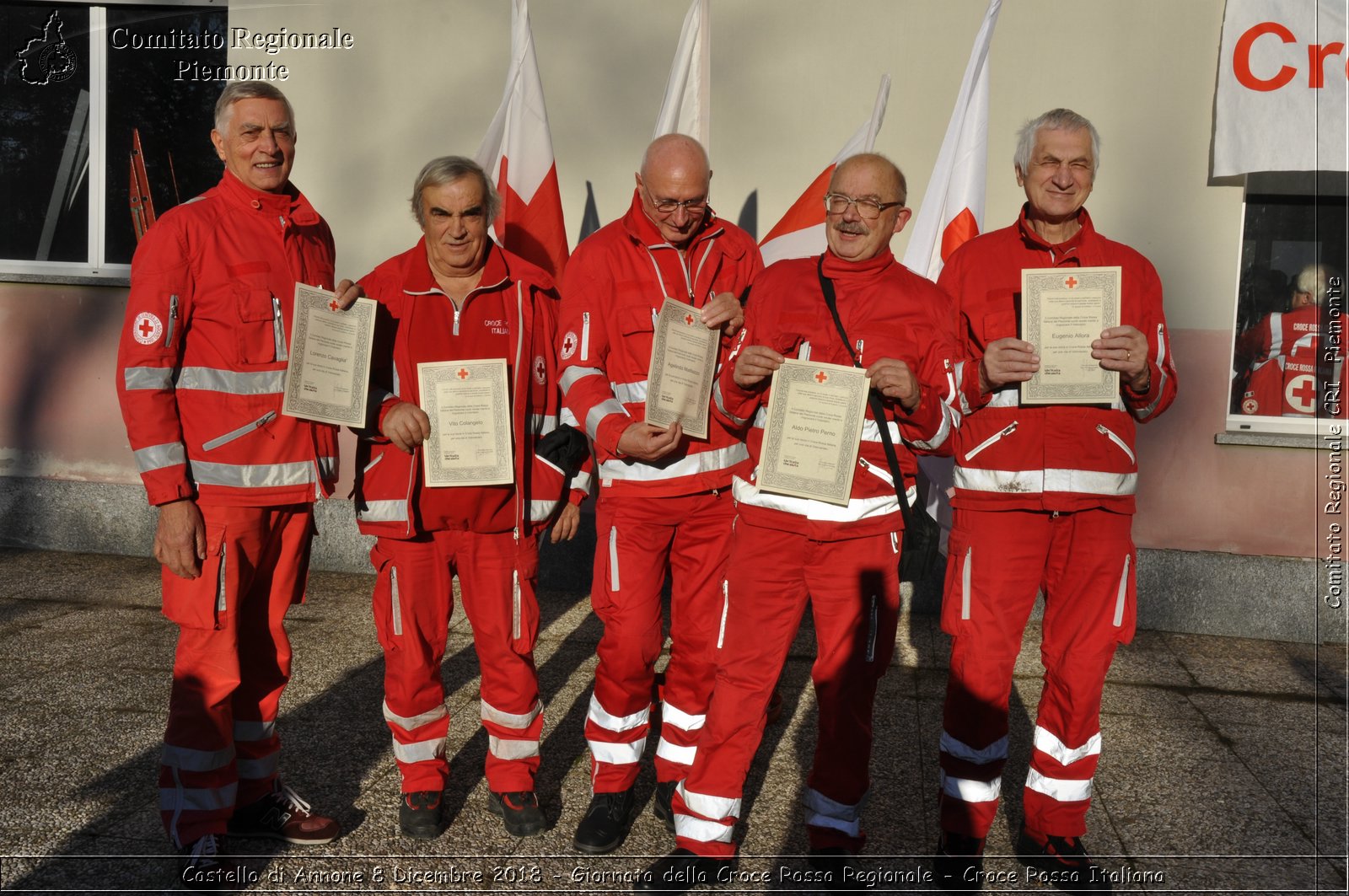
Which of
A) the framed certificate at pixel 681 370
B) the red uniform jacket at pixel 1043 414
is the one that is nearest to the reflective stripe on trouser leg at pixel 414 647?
the framed certificate at pixel 681 370

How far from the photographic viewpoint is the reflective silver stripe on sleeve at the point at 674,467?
3760 millimetres

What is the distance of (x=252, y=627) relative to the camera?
143 inches

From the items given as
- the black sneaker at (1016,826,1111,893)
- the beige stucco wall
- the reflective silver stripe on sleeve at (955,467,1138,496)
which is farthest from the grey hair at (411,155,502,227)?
the beige stucco wall

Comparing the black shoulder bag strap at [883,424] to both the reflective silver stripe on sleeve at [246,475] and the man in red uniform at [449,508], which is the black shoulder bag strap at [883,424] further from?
the reflective silver stripe on sleeve at [246,475]

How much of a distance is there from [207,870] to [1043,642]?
2.66m

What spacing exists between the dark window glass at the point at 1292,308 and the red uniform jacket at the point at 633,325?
407cm

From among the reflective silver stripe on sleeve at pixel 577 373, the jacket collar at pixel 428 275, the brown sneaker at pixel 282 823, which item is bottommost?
the brown sneaker at pixel 282 823

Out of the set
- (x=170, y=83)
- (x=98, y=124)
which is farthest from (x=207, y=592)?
(x=98, y=124)

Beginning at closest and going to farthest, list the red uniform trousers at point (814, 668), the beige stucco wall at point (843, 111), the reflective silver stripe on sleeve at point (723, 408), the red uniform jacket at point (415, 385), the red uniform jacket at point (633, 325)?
the red uniform trousers at point (814, 668), the reflective silver stripe on sleeve at point (723, 408), the red uniform jacket at point (415, 385), the red uniform jacket at point (633, 325), the beige stucco wall at point (843, 111)

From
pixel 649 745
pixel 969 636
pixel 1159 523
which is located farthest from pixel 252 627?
pixel 1159 523

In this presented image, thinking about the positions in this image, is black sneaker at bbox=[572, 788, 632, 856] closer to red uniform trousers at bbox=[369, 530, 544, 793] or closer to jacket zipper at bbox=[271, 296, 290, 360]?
red uniform trousers at bbox=[369, 530, 544, 793]

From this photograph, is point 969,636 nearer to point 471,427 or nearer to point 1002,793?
point 1002,793

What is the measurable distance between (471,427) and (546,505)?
0.41 meters

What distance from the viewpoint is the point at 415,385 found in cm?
369
